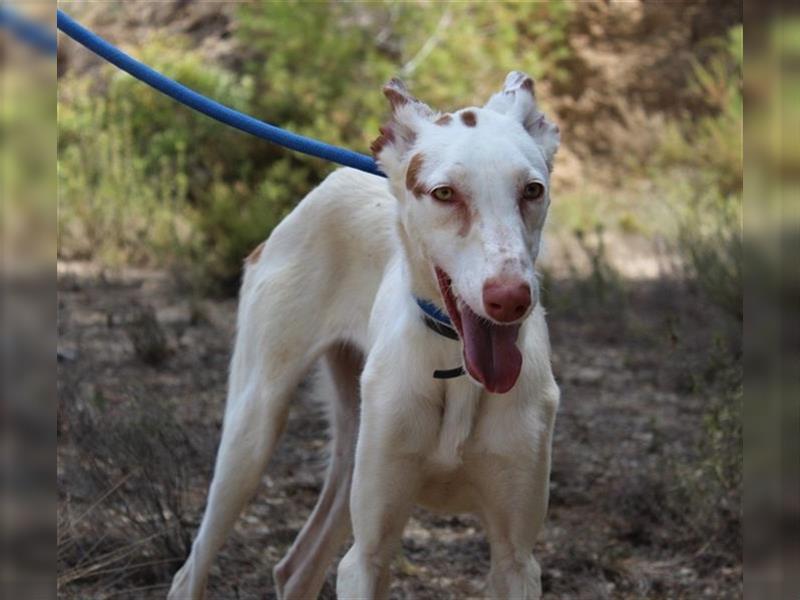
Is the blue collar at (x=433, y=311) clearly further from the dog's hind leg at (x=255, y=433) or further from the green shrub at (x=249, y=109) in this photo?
the green shrub at (x=249, y=109)

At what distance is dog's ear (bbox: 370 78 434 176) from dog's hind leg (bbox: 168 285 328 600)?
0.88 metres

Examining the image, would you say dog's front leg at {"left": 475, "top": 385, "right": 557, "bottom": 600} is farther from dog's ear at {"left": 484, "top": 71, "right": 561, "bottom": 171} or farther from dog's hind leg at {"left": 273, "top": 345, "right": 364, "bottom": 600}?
dog's hind leg at {"left": 273, "top": 345, "right": 364, "bottom": 600}

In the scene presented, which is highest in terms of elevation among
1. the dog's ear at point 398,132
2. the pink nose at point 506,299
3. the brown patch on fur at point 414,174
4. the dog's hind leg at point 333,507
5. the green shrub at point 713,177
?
the green shrub at point 713,177

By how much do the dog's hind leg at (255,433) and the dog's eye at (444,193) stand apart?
115 centimetres

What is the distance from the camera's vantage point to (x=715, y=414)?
15.6 feet

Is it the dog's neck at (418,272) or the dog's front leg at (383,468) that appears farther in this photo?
the dog's front leg at (383,468)

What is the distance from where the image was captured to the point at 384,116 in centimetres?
1094

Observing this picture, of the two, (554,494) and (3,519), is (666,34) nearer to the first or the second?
(554,494)

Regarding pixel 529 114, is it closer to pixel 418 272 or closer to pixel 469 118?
pixel 469 118

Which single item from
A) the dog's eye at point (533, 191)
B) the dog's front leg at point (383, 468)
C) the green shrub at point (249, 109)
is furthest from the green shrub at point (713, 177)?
the dog's eye at point (533, 191)

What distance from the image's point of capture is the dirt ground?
13.7ft

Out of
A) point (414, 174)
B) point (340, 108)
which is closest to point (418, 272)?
point (414, 174)

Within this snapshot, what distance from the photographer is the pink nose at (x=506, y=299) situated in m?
2.36

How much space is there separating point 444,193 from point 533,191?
0.18 metres
